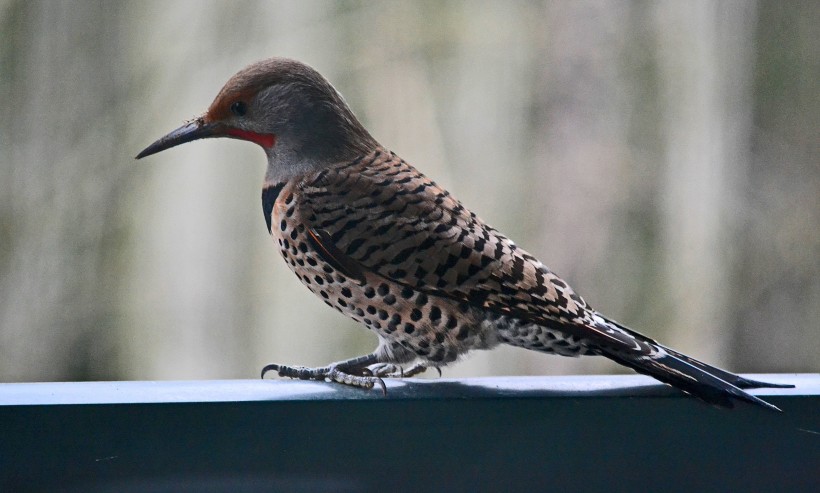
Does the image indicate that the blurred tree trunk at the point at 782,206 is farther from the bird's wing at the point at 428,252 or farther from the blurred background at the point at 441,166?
the bird's wing at the point at 428,252

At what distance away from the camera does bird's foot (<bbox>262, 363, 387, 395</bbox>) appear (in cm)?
144

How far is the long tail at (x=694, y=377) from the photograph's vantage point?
1341mm

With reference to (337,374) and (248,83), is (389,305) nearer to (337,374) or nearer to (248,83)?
(337,374)

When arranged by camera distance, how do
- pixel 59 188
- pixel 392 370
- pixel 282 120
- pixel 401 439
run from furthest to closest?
pixel 59 188 → pixel 392 370 → pixel 282 120 → pixel 401 439

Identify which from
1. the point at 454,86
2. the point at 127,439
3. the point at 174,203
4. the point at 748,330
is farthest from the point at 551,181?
the point at 127,439

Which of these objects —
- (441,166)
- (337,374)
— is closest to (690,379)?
(337,374)

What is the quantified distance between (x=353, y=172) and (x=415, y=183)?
0.35 ft

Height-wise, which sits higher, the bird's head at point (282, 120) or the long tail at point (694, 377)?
the bird's head at point (282, 120)

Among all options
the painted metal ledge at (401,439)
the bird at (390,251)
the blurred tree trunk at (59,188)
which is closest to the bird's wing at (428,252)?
the bird at (390,251)

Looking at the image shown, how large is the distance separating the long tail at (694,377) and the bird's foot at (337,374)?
0.39m

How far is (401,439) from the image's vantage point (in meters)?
A: 1.35

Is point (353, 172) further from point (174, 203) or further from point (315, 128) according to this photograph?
point (174, 203)

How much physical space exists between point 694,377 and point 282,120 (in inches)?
30.9

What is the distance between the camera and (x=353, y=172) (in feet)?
4.87
